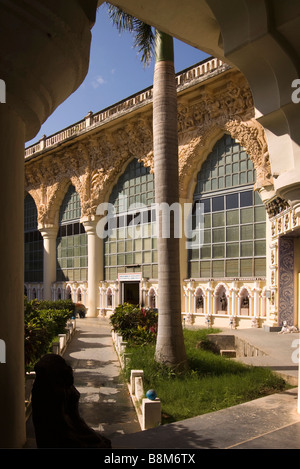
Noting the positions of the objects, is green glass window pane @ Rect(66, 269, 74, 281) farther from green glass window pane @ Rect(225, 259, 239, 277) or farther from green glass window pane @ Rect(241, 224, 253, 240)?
green glass window pane @ Rect(241, 224, 253, 240)

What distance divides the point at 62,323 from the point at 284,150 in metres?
13.2

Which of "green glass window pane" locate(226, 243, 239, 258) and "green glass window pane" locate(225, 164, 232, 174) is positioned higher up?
"green glass window pane" locate(225, 164, 232, 174)

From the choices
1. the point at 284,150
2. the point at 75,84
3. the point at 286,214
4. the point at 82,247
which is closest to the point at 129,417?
the point at 284,150

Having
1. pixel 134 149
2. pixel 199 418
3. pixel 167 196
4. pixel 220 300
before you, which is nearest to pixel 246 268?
pixel 220 300

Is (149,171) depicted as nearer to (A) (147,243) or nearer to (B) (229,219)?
(A) (147,243)

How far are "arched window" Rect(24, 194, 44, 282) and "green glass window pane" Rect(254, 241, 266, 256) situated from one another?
56.5 feet

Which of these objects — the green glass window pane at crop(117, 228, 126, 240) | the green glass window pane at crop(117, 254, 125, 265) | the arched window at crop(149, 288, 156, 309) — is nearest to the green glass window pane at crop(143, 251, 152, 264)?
the arched window at crop(149, 288, 156, 309)

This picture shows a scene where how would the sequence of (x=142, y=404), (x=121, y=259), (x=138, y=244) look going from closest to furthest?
(x=142, y=404), (x=138, y=244), (x=121, y=259)

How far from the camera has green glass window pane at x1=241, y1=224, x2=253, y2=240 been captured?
1723cm

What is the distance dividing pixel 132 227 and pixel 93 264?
3.75 m

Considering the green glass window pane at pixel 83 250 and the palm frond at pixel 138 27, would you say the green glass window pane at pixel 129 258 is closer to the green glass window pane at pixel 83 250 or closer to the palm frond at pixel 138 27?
the green glass window pane at pixel 83 250

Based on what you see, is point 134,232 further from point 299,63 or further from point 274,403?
point 299,63

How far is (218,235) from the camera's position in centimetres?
1850

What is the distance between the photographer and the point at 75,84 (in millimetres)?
3020
